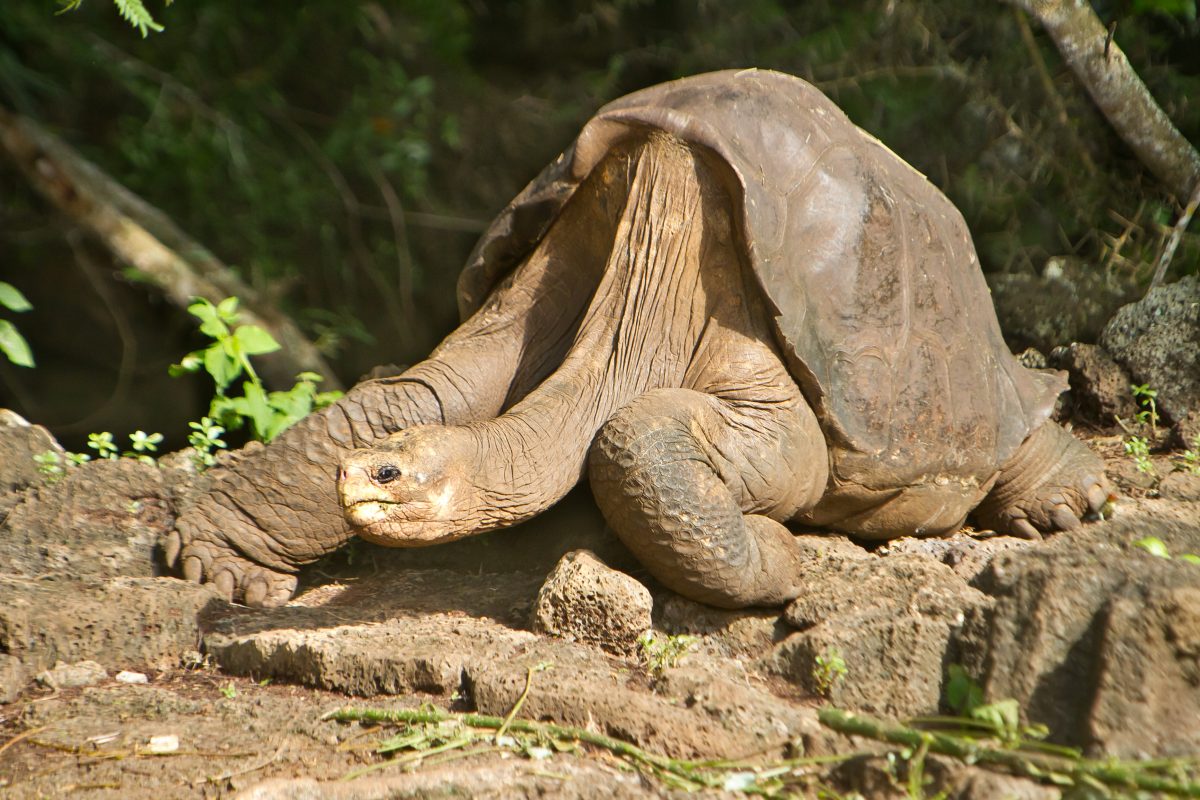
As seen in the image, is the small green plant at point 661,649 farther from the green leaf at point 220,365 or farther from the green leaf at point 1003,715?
the green leaf at point 220,365

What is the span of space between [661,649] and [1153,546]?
1.14m

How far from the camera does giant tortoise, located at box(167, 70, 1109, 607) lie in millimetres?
3016

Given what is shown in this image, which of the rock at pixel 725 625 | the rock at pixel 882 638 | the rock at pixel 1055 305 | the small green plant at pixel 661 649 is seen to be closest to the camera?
the rock at pixel 882 638

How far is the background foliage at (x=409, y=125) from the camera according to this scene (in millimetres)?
6098

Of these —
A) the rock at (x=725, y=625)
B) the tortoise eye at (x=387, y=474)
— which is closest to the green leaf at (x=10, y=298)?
the tortoise eye at (x=387, y=474)

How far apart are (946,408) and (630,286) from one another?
3.39ft

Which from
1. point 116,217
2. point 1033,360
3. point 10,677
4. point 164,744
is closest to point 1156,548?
point 164,744

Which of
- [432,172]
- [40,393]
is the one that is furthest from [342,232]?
[40,393]

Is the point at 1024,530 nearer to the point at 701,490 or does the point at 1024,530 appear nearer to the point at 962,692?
the point at 701,490

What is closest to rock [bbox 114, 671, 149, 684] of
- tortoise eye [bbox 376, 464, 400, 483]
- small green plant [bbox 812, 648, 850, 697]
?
tortoise eye [bbox 376, 464, 400, 483]

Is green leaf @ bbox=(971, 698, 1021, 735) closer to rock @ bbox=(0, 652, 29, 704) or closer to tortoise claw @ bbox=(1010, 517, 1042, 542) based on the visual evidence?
tortoise claw @ bbox=(1010, 517, 1042, 542)

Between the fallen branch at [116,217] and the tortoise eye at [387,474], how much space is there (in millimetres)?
3853

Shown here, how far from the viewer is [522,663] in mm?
2750

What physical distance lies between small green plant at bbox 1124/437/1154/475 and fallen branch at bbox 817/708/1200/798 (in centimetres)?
245
